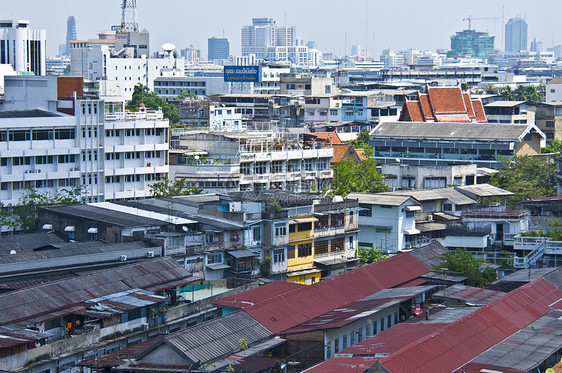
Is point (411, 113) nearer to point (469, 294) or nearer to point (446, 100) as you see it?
point (446, 100)

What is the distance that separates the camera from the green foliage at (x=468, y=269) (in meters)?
41.2

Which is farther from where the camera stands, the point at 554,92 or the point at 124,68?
the point at 124,68

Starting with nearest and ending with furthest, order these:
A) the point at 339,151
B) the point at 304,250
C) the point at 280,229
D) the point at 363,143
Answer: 1. the point at 280,229
2. the point at 304,250
3. the point at 339,151
4. the point at 363,143

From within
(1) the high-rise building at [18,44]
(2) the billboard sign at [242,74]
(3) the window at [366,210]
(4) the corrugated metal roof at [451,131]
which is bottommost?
(3) the window at [366,210]

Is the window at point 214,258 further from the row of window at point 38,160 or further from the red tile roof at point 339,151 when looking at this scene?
the red tile roof at point 339,151

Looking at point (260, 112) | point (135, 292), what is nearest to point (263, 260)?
point (135, 292)

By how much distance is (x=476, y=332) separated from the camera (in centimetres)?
3272

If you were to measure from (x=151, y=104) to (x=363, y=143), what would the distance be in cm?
3195

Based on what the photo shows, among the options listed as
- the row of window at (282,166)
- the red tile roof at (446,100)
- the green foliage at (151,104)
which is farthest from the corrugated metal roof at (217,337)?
the green foliage at (151,104)

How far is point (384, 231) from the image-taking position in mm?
51844

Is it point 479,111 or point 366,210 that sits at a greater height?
point 479,111

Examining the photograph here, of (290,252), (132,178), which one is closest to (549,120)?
(132,178)

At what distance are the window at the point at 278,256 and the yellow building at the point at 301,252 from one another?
47 centimetres

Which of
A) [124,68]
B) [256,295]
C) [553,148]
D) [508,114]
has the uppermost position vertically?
[124,68]
